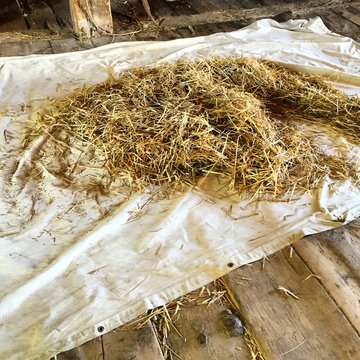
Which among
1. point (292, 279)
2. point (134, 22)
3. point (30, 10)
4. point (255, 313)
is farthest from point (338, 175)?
point (30, 10)

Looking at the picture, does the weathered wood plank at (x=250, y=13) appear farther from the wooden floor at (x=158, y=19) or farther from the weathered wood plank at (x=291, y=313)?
the weathered wood plank at (x=291, y=313)

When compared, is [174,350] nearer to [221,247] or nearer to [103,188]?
[221,247]

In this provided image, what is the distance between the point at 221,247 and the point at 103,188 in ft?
1.90

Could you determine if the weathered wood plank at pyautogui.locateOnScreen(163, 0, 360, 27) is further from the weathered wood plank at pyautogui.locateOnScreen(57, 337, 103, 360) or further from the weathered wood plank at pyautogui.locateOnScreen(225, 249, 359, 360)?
the weathered wood plank at pyautogui.locateOnScreen(57, 337, 103, 360)

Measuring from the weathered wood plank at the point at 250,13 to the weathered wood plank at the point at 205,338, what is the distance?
2712 mm

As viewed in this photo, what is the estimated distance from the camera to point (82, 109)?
7.92 ft

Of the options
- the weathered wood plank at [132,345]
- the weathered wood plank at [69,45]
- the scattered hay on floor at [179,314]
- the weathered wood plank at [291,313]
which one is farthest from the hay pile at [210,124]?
the weathered wood plank at [69,45]

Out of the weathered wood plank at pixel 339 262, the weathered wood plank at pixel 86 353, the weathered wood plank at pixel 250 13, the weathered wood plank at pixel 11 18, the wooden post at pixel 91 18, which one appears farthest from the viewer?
the weathered wood plank at pixel 250 13

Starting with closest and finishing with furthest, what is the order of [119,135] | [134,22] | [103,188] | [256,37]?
[103,188]
[119,135]
[256,37]
[134,22]

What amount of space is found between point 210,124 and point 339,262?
85 cm

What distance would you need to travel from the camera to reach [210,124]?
2268 millimetres

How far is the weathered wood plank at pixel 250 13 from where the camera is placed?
386cm

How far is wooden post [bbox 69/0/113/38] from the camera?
342cm

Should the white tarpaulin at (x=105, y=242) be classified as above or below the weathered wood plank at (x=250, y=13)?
above
